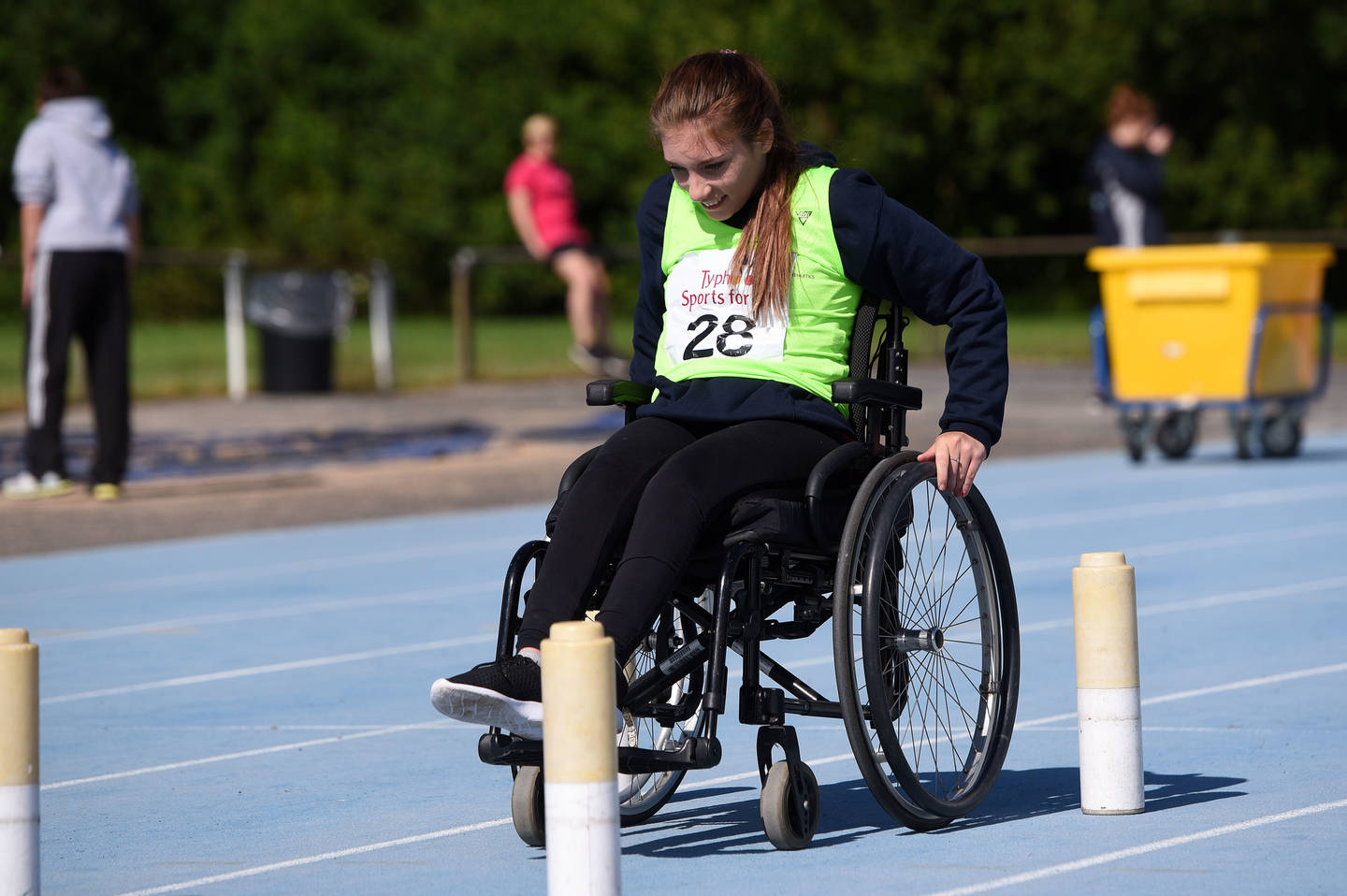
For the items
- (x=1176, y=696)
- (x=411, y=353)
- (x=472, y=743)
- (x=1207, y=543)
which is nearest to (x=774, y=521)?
(x=472, y=743)

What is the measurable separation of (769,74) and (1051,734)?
6.44ft

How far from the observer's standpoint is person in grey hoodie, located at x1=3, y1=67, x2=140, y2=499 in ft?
38.1

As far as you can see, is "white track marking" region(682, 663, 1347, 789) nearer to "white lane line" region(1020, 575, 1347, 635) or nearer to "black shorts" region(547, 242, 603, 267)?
"white lane line" region(1020, 575, 1347, 635)

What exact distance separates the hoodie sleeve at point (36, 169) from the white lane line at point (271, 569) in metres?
2.57

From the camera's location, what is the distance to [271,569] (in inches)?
399

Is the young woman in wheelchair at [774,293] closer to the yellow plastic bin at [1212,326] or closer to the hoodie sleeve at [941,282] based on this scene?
the hoodie sleeve at [941,282]

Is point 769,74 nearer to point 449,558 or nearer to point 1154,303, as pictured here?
point 449,558

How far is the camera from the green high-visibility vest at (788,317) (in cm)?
478

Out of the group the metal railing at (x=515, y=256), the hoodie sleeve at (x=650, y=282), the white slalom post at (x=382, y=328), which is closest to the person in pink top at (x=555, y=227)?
the metal railing at (x=515, y=256)

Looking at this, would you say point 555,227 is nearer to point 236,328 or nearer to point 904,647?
point 236,328

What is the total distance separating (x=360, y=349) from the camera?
29.2 metres

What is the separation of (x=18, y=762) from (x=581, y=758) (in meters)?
0.93

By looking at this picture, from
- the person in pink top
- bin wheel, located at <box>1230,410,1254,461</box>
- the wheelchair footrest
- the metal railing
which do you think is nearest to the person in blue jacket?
bin wheel, located at <box>1230,410,1254,461</box>

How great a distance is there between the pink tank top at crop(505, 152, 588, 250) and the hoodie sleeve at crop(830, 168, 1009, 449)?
11814 millimetres
